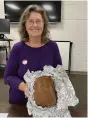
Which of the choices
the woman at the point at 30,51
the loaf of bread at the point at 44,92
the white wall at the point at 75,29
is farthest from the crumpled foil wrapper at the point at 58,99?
the white wall at the point at 75,29

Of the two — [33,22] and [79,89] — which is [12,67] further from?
[79,89]

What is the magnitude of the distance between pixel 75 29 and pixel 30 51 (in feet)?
11.7

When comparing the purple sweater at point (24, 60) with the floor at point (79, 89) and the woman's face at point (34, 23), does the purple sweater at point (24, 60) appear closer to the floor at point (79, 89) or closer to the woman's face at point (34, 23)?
the woman's face at point (34, 23)

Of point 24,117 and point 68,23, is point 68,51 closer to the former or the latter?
point 68,23

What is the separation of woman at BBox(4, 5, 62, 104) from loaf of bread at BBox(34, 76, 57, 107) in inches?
9.2

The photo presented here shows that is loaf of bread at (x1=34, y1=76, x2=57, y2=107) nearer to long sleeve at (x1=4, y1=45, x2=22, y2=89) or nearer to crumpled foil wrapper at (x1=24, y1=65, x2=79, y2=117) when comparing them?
crumpled foil wrapper at (x1=24, y1=65, x2=79, y2=117)

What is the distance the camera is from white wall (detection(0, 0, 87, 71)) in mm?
4680

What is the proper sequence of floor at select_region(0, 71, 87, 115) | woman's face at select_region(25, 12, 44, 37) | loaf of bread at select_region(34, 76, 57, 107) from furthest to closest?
1. floor at select_region(0, 71, 87, 115)
2. woman's face at select_region(25, 12, 44, 37)
3. loaf of bread at select_region(34, 76, 57, 107)

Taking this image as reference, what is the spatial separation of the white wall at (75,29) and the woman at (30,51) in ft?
10.8

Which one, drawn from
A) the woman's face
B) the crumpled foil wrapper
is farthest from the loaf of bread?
the woman's face

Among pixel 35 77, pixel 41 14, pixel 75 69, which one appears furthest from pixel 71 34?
pixel 35 77

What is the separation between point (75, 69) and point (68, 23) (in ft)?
3.49

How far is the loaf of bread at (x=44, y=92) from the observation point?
3.24ft

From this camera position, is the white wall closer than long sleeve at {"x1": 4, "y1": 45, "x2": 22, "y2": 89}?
No
